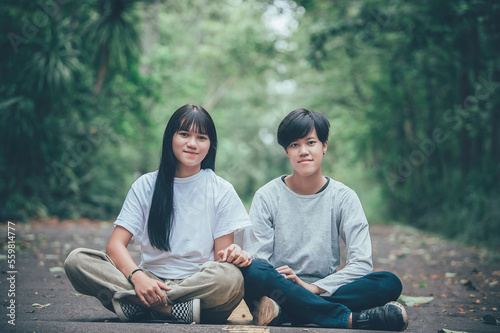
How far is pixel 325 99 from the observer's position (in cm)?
1781

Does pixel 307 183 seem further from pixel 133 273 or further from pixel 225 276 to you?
pixel 133 273

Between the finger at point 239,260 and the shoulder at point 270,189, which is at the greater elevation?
the shoulder at point 270,189

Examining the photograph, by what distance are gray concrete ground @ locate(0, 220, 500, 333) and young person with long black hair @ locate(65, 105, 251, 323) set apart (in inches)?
5.7

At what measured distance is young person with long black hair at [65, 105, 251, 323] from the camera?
2.78m

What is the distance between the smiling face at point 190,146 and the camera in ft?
9.88

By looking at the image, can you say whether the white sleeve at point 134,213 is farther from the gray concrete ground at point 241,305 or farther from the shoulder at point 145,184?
the gray concrete ground at point 241,305

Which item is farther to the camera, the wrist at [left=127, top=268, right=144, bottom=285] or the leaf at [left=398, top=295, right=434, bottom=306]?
the leaf at [left=398, top=295, right=434, bottom=306]

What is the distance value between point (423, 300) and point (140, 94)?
11.4 m

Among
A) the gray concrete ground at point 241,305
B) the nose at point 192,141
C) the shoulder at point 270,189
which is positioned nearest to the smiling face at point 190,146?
the nose at point 192,141

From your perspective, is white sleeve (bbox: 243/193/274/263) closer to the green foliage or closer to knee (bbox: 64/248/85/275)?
knee (bbox: 64/248/85/275)

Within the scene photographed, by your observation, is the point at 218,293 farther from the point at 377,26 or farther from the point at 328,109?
the point at 328,109

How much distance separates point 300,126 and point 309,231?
2.18 ft

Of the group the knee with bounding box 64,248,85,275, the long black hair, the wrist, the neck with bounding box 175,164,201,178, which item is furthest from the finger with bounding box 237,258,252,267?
the knee with bounding box 64,248,85,275

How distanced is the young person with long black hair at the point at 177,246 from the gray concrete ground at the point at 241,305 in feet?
0.47
